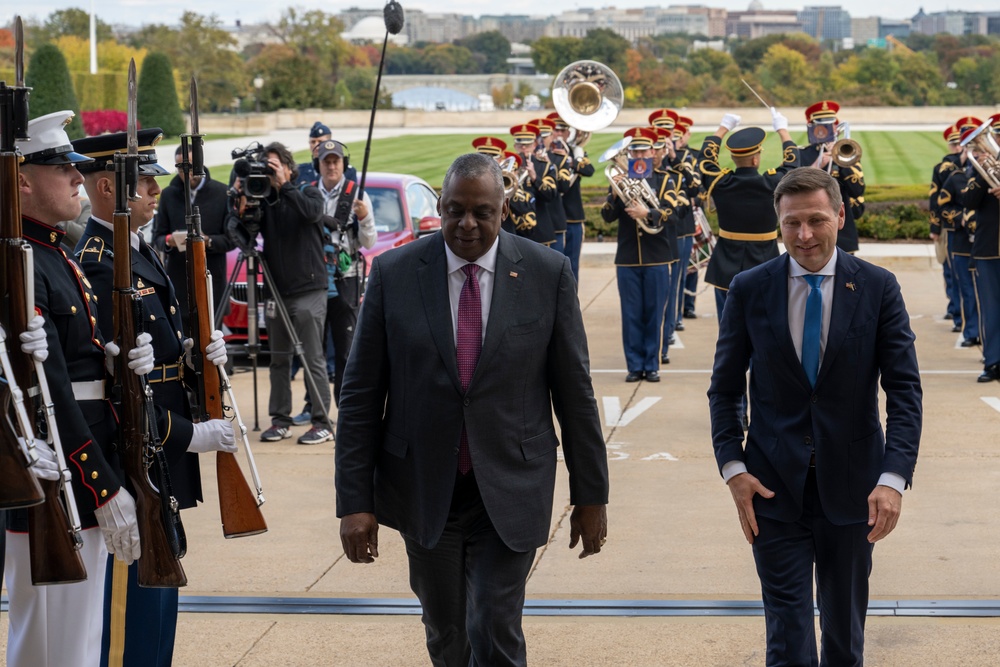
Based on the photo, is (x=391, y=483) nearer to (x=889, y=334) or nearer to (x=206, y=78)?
(x=889, y=334)

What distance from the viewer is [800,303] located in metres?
4.40

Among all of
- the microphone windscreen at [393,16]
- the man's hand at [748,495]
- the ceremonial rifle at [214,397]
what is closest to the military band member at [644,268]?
the microphone windscreen at [393,16]

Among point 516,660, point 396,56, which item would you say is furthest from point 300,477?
point 396,56

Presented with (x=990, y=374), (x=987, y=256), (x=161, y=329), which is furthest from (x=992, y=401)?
(x=161, y=329)

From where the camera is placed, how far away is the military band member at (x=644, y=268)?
466 inches

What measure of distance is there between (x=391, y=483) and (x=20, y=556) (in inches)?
46.4

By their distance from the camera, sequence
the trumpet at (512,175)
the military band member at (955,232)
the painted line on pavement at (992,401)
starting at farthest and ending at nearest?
the trumpet at (512,175) < the military band member at (955,232) < the painted line on pavement at (992,401)

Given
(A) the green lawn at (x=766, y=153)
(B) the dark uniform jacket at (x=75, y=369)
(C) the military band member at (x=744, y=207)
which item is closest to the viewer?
(B) the dark uniform jacket at (x=75, y=369)

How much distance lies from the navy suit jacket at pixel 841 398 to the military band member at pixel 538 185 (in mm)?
9558

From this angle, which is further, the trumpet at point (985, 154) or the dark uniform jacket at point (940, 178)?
the dark uniform jacket at point (940, 178)

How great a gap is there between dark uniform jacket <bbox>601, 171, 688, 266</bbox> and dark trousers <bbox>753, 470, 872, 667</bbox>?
25.4 feet

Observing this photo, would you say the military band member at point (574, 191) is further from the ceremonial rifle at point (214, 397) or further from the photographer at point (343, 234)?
the ceremonial rifle at point (214, 397)

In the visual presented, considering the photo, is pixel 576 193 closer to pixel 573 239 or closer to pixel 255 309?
pixel 573 239

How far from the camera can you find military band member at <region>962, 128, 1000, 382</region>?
11.4 m
